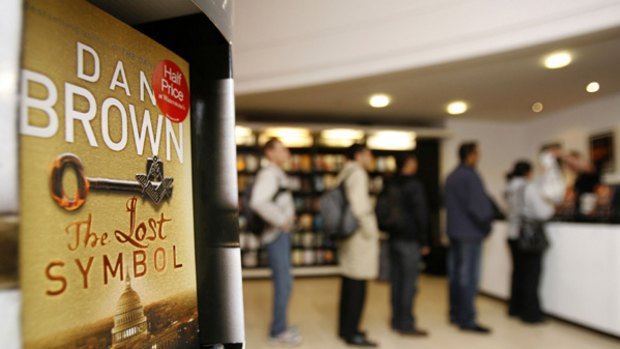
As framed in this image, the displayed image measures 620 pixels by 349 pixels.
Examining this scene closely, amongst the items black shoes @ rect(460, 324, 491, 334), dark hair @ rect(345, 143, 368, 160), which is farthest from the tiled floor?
dark hair @ rect(345, 143, 368, 160)

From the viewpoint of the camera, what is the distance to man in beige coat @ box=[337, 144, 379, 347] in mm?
2863

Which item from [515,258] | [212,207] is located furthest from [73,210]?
[515,258]

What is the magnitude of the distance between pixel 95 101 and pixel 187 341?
0.52m

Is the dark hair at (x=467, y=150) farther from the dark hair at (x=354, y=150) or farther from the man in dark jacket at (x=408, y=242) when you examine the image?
the dark hair at (x=354, y=150)

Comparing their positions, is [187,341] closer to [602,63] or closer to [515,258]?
[515,258]

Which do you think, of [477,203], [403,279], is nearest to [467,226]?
[477,203]

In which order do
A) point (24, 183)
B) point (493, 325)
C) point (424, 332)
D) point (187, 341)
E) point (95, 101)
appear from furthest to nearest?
point (493, 325) < point (424, 332) < point (187, 341) < point (95, 101) < point (24, 183)

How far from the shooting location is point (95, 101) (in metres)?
0.62

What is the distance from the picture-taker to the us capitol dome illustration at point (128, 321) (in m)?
0.65

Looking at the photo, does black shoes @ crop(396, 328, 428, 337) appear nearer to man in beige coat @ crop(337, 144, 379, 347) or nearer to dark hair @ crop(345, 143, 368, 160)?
man in beige coat @ crop(337, 144, 379, 347)

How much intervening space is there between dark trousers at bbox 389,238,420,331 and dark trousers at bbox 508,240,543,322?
1.12m

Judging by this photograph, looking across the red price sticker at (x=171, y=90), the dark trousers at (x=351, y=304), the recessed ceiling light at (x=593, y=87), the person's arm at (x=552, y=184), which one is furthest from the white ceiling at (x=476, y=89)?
the red price sticker at (x=171, y=90)

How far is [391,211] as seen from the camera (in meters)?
3.15

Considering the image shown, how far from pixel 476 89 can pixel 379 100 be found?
1.14 metres
